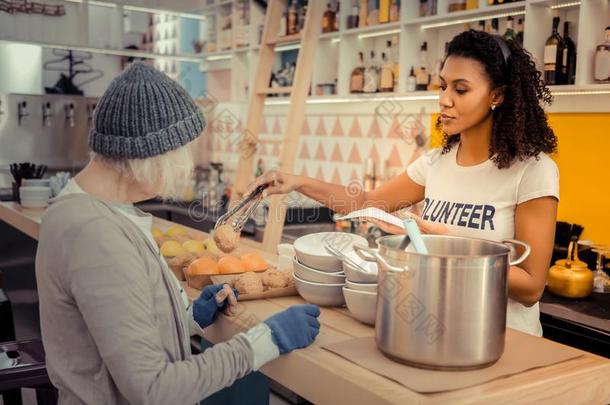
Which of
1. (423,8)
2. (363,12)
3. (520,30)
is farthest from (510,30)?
(363,12)

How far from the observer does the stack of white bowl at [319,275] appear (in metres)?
1.83

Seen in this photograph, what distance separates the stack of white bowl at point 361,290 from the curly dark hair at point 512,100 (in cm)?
71

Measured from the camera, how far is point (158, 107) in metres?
1.39

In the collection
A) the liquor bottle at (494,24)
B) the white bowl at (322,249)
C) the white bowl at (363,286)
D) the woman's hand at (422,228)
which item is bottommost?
the white bowl at (363,286)

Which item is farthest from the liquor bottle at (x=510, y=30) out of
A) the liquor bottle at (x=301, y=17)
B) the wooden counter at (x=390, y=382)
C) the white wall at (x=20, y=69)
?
the white wall at (x=20, y=69)

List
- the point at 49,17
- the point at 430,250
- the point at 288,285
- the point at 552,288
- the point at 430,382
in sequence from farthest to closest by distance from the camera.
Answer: the point at 49,17 → the point at 552,288 → the point at 288,285 → the point at 430,250 → the point at 430,382

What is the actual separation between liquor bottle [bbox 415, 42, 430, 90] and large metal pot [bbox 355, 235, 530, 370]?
2793mm

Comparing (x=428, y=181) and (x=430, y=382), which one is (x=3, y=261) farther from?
(x=430, y=382)

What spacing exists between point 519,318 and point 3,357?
68.4 inches

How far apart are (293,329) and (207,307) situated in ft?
1.20

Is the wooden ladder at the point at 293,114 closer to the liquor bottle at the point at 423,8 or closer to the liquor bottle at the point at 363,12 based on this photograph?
the liquor bottle at the point at 363,12

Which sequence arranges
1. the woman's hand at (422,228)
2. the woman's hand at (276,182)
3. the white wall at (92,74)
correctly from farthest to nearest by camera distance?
1. the white wall at (92,74)
2. the woman's hand at (276,182)
3. the woman's hand at (422,228)

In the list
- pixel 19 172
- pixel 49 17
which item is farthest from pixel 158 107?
pixel 49 17

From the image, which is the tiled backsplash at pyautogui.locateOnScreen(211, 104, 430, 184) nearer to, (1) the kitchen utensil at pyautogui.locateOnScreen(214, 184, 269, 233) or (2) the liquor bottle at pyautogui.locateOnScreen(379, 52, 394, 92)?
(2) the liquor bottle at pyautogui.locateOnScreen(379, 52, 394, 92)
